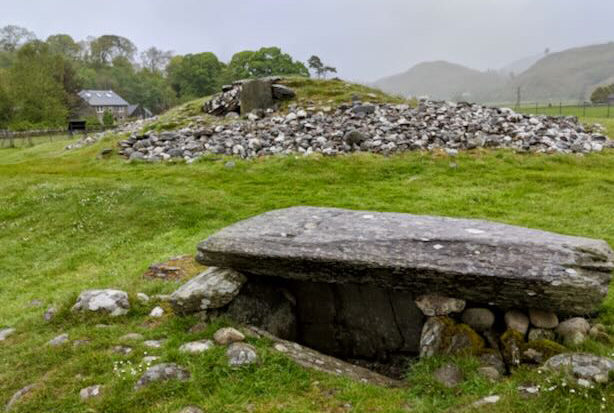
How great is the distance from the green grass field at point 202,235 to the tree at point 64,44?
376 ft

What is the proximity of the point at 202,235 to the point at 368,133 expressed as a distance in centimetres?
1394

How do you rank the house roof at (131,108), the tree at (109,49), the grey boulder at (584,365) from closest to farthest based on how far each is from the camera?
the grey boulder at (584,365)
the house roof at (131,108)
the tree at (109,49)

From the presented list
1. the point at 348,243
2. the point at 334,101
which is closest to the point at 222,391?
the point at 348,243

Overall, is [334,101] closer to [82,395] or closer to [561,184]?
[561,184]

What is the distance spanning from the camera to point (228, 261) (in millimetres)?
7934

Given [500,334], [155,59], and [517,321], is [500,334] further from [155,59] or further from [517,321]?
[155,59]

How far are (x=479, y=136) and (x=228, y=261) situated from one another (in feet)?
64.9

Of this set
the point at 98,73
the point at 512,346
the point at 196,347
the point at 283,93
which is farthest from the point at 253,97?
the point at 98,73

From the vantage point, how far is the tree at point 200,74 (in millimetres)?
95438

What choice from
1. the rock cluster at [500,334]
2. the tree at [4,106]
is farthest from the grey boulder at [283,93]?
the tree at [4,106]

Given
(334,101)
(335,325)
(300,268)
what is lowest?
(335,325)

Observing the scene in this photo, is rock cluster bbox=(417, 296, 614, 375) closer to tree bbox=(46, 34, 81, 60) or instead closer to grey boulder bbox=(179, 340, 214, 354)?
grey boulder bbox=(179, 340, 214, 354)

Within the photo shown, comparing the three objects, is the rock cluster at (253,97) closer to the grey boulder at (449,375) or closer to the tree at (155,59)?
the grey boulder at (449,375)

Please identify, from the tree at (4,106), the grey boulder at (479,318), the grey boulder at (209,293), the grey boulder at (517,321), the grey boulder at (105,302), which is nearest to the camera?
the grey boulder at (517,321)
